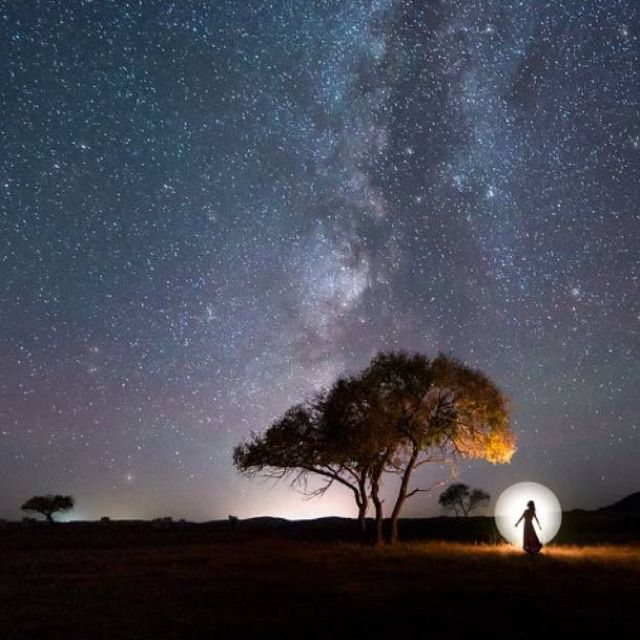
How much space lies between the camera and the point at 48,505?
94.4 meters

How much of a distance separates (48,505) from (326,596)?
90.5 meters

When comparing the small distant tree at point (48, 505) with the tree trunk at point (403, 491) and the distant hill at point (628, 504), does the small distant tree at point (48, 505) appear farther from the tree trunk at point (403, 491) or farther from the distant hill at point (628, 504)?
the distant hill at point (628, 504)

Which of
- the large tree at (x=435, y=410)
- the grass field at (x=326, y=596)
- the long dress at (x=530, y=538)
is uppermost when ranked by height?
the large tree at (x=435, y=410)

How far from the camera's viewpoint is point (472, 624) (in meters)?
11.6

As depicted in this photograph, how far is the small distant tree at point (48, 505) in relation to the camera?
93750 millimetres

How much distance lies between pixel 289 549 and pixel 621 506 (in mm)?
153057

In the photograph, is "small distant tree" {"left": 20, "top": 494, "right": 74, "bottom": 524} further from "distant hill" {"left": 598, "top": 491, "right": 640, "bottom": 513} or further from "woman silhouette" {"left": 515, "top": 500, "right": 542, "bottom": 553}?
"distant hill" {"left": 598, "top": 491, "right": 640, "bottom": 513}

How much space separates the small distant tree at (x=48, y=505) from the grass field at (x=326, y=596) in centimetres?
7481

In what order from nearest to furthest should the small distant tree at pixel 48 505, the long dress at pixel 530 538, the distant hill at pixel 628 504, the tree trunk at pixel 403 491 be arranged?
1. the long dress at pixel 530 538
2. the tree trunk at pixel 403 491
3. the small distant tree at pixel 48 505
4. the distant hill at pixel 628 504

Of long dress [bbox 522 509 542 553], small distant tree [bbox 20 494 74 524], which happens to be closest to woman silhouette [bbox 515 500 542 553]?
long dress [bbox 522 509 542 553]

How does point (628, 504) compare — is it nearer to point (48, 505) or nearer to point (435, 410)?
point (48, 505)

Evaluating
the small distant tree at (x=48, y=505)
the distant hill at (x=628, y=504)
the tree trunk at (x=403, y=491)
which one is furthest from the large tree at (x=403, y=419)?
the distant hill at (x=628, y=504)

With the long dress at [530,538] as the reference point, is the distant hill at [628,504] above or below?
above

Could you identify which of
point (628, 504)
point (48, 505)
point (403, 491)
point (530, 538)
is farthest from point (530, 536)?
point (628, 504)
